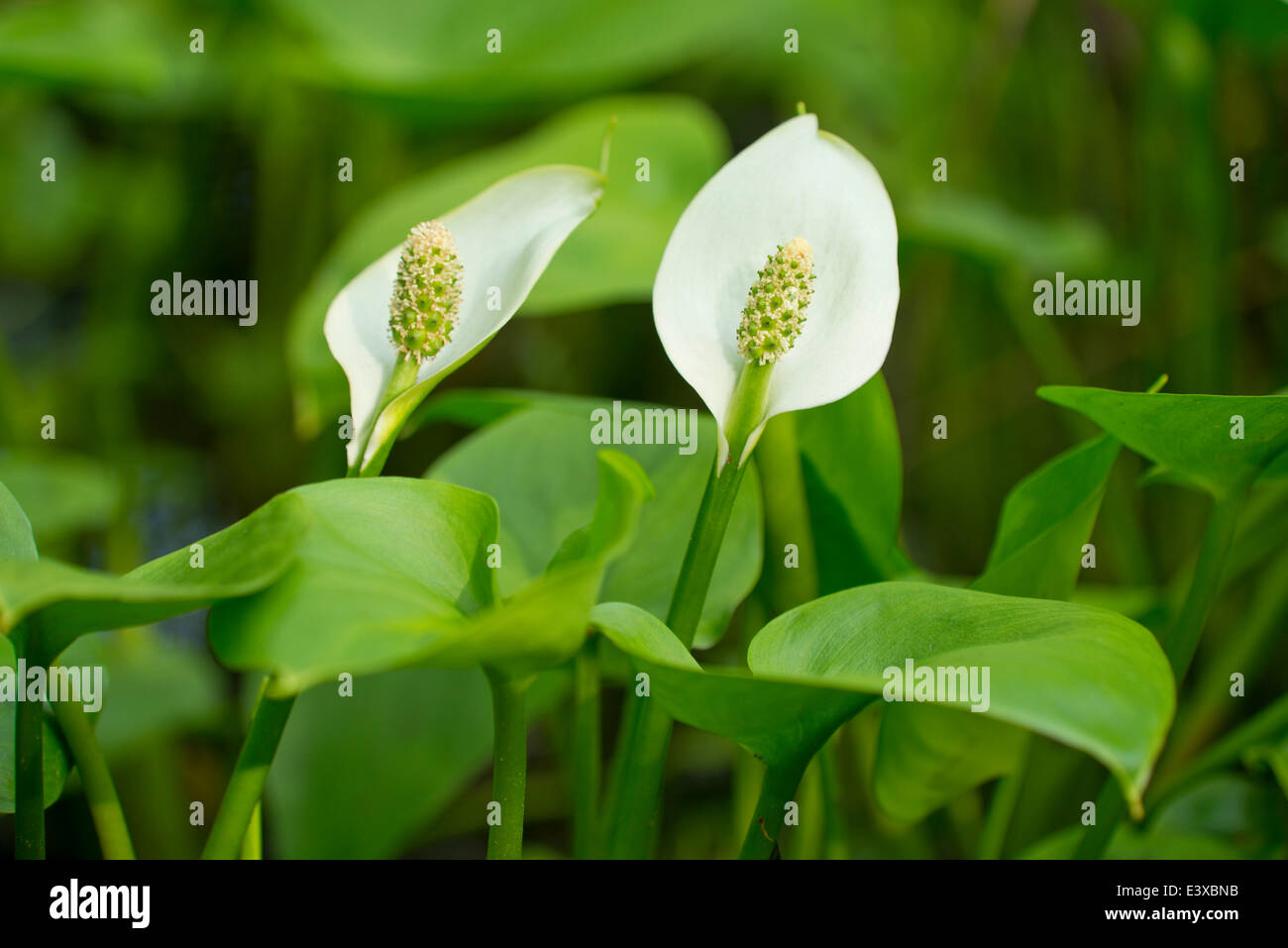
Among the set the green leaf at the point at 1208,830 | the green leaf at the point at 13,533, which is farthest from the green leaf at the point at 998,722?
the green leaf at the point at 13,533

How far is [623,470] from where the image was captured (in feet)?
0.69

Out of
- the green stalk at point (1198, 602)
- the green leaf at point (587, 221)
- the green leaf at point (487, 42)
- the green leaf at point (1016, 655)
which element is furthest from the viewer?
the green leaf at point (487, 42)

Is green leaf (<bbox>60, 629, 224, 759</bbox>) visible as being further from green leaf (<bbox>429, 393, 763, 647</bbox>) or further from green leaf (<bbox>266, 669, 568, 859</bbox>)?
green leaf (<bbox>429, 393, 763, 647</bbox>)

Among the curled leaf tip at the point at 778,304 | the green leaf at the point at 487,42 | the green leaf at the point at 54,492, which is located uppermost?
the green leaf at the point at 487,42

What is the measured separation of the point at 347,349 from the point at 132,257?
693 mm

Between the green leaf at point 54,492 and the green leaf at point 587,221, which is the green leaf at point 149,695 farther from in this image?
the green leaf at point 587,221

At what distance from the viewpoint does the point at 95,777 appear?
239 millimetres

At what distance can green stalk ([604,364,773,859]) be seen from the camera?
0.80 feet

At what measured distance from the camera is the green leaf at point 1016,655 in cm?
17

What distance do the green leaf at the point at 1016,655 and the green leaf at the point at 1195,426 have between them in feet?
0.17

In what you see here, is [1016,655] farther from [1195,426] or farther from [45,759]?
[45,759]

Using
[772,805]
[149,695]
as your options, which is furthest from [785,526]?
[149,695]

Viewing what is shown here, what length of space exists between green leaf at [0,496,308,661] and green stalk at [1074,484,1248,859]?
219 mm
